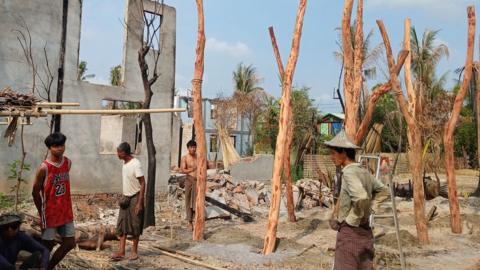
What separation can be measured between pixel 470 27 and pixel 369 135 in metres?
5.42

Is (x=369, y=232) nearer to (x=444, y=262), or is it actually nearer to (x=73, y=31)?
(x=444, y=262)

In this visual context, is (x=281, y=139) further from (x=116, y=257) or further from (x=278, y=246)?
(x=116, y=257)

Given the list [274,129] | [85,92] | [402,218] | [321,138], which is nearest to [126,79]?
[85,92]

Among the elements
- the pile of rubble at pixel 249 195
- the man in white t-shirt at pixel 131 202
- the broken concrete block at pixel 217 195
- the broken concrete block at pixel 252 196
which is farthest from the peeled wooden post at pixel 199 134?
the broken concrete block at pixel 252 196

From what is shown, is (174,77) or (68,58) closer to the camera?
(68,58)

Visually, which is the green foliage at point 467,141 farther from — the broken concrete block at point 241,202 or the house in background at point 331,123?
the broken concrete block at point 241,202

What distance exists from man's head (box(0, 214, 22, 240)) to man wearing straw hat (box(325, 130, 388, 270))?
2.92 metres

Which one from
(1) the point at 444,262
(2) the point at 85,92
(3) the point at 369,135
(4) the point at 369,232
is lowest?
(1) the point at 444,262

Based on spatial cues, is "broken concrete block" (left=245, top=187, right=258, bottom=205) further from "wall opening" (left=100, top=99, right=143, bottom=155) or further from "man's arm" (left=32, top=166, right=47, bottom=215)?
"man's arm" (left=32, top=166, right=47, bottom=215)

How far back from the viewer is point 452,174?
8.98 m

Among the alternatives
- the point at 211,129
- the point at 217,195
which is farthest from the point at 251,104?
the point at 217,195

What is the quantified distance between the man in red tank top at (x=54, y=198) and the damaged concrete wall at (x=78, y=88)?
7.31m

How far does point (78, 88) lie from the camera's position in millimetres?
12086

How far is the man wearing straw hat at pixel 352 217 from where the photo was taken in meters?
3.78
